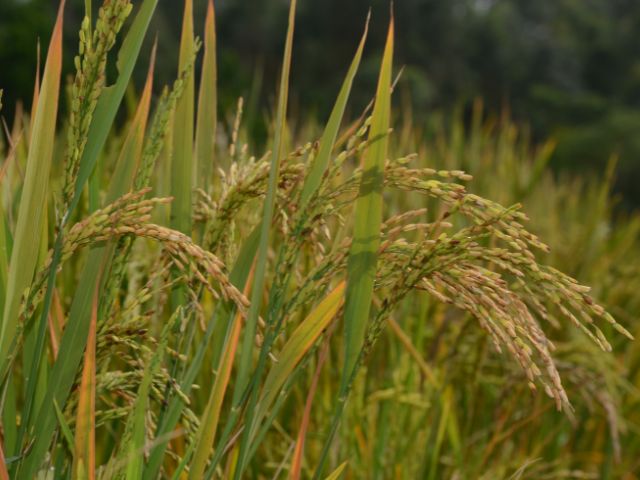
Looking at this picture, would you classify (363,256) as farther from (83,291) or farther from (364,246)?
(83,291)

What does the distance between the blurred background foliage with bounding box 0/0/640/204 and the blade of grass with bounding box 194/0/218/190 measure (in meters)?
27.9

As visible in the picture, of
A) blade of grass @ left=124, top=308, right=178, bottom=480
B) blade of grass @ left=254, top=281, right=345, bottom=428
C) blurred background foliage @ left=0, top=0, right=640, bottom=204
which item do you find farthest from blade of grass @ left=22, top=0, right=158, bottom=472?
blurred background foliage @ left=0, top=0, right=640, bottom=204

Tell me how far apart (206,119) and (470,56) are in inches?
1661

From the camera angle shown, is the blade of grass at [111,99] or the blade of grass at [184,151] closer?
the blade of grass at [111,99]

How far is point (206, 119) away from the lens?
133 cm

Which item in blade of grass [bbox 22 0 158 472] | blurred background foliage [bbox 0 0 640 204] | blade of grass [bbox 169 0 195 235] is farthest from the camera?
blurred background foliage [bbox 0 0 640 204]

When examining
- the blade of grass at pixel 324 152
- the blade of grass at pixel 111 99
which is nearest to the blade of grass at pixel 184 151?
the blade of grass at pixel 111 99

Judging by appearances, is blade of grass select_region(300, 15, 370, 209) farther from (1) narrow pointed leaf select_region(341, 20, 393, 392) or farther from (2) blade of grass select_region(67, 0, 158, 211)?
(2) blade of grass select_region(67, 0, 158, 211)

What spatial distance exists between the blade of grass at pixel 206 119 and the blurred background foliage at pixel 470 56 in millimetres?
27932

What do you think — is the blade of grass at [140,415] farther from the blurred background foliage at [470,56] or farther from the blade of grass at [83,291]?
the blurred background foliage at [470,56]

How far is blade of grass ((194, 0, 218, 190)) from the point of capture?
1316 millimetres

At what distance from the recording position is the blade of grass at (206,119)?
132 centimetres

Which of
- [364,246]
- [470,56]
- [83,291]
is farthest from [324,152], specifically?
[470,56]

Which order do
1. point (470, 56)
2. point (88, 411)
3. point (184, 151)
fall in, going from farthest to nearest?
1. point (470, 56)
2. point (184, 151)
3. point (88, 411)
